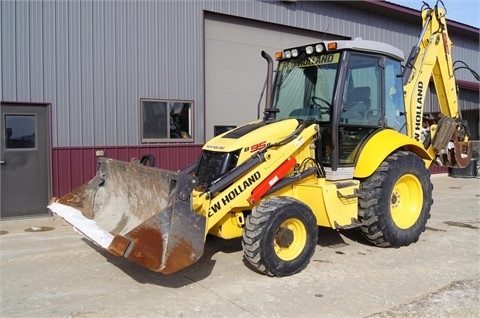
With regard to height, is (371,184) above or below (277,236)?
above

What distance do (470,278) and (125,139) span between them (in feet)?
21.5

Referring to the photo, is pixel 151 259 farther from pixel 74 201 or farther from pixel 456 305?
pixel 456 305

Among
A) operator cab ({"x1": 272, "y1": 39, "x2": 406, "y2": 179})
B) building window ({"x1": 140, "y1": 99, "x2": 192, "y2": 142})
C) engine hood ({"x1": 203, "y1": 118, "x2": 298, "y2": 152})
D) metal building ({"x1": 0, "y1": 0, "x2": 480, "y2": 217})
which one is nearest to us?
engine hood ({"x1": 203, "y1": 118, "x2": 298, "y2": 152})

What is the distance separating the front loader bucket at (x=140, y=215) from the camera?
4.43 meters

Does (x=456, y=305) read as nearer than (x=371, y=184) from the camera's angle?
Yes

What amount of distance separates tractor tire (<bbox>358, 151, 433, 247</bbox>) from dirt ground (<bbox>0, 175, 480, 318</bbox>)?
0.25m

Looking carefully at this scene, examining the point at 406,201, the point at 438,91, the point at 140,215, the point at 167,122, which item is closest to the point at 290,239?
the point at 140,215

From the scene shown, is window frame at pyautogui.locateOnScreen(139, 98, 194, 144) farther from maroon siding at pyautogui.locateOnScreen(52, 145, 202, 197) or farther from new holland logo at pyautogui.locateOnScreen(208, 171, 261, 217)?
new holland logo at pyautogui.locateOnScreen(208, 171, 261, 217)

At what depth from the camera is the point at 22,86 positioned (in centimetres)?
820

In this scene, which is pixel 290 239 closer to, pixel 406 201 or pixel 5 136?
pixel 406 201

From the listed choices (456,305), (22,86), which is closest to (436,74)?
(456,305)

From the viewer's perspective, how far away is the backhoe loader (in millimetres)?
4898

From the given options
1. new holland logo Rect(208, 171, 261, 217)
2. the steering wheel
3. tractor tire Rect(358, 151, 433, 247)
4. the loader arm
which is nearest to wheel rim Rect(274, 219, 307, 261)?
new holland logo Rect(208, 171, 261, 217)

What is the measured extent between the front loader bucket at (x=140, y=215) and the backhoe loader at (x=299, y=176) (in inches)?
0.5
